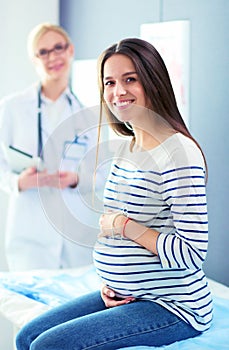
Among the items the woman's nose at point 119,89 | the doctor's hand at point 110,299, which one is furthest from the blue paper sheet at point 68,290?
the woman's nose at point 119,89

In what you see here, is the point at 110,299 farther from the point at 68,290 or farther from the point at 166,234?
the point at 68,290

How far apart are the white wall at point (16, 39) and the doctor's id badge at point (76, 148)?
39.2 inches

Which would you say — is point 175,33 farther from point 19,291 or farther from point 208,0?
point 19,291

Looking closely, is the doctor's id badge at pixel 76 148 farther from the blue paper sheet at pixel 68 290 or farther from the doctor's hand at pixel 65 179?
the blue paper sheet at pixel 68 290

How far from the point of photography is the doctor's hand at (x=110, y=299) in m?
1.66

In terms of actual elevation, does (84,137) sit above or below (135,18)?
below

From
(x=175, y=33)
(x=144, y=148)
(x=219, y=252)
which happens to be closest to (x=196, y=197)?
(x=144, y=148)

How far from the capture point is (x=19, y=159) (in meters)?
2.70

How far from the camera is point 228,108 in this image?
7.62 feet

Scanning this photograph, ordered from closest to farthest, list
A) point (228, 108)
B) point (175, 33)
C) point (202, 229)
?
point (202, 229), point (228, 108), point (175, 33)

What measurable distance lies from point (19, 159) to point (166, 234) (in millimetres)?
1273

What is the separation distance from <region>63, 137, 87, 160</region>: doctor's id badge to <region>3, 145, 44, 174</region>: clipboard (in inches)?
14.4

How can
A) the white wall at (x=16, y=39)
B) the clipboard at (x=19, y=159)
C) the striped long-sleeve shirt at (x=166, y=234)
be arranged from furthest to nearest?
the white wall at (x=16, y=39) → the clipboard at (x=19, y=159) → the striped long-sleeve shirt at (x=166, y=234)

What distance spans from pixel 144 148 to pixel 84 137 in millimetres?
580
